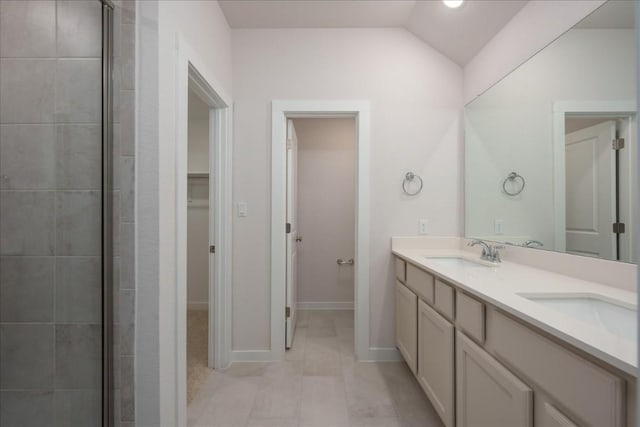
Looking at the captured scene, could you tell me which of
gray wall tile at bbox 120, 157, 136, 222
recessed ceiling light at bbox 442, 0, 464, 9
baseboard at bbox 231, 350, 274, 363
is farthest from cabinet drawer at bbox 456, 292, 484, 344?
recessed ceiling light at bbox 442, 0, 464, 9

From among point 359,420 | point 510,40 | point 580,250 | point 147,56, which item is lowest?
point 359,420

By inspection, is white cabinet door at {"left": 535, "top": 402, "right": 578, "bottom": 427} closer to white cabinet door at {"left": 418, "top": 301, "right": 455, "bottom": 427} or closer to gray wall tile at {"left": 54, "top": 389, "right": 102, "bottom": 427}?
white cabinet door at {"left": 418, "top": 301, "right": 455, "bottom": 427}

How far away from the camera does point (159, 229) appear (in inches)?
47.2

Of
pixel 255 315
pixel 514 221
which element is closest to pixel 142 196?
pixel 255 315

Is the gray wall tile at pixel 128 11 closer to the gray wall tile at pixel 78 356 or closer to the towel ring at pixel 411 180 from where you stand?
the gray wall tile at pixel 78 356

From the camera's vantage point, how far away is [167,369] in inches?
50.1

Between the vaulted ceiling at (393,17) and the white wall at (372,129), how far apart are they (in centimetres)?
7

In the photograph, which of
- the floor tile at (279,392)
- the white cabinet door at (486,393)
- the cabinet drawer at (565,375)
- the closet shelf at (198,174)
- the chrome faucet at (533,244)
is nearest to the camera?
the cabinet drawer at (565,375)

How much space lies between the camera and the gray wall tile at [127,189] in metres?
1.17

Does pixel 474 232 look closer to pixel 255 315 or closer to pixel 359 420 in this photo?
pixel 359 420

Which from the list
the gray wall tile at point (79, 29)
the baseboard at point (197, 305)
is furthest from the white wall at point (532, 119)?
the baseboard at point (197, 305)

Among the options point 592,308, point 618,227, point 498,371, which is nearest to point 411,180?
point 618,227

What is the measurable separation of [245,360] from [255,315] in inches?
14.1

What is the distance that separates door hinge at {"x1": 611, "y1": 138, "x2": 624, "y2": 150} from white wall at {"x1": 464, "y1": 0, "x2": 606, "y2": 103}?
2.00 feet
